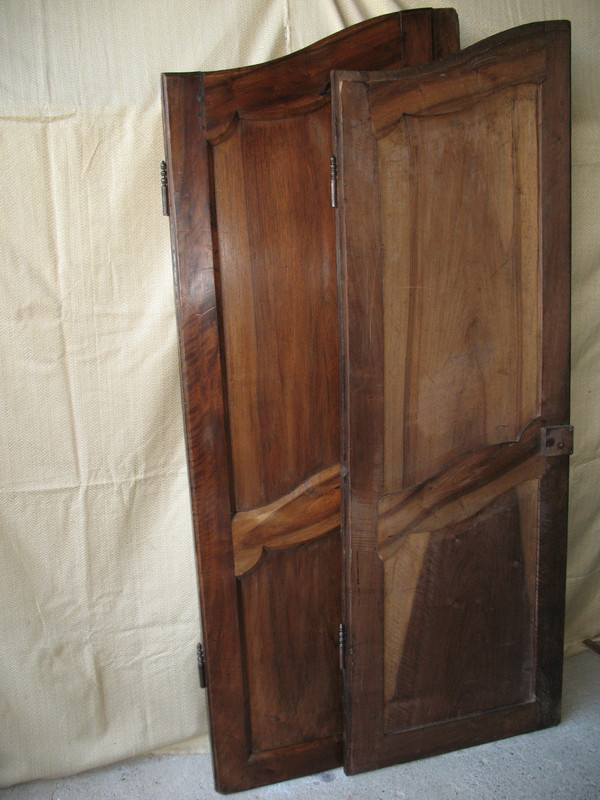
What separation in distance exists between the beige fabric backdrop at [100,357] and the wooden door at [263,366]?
0.25 metres

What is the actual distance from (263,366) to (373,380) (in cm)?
27

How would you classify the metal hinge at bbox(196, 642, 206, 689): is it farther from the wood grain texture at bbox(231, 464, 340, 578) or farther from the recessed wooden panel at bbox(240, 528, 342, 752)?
the wood grain texture at bbox(231, 464, 340, 578)

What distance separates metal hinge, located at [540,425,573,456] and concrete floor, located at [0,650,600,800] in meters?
0.86

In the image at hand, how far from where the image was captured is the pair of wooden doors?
4.66ft

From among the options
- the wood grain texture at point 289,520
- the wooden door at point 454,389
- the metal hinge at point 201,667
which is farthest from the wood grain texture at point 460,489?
the metal hinge at point 201,667

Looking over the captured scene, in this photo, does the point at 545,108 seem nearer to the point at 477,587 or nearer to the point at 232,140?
the point at 232,140

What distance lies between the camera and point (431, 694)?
5.46 ft

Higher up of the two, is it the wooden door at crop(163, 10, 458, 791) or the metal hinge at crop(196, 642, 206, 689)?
the wooden door at crop(163, 10, 458, 791)

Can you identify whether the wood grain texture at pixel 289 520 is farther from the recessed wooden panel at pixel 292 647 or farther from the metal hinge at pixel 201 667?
the metal hinge at pixel 201 667

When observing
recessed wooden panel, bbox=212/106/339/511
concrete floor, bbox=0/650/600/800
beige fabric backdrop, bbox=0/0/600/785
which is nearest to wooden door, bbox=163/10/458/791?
recessed wooden panel, bbox=212/106/339/511

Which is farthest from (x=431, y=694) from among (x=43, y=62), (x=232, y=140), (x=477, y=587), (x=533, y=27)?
(x=43, y=62)

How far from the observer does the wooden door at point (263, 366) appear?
1413 millimetres

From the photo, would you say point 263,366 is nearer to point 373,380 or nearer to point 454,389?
point 373,380

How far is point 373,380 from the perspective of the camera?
4.83 ft
